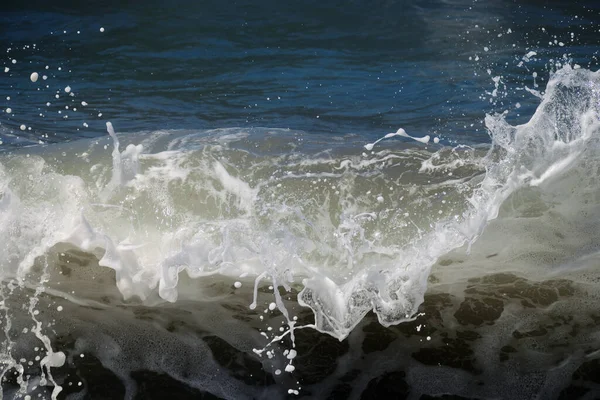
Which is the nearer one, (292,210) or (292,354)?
(292,354)

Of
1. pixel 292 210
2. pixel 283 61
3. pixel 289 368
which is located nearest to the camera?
pixel 289 368

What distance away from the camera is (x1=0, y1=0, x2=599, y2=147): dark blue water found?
4.38 meters

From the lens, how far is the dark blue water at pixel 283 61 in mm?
4375

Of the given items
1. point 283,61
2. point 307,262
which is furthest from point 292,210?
point 283,61

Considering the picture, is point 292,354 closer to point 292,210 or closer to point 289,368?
point 289,368

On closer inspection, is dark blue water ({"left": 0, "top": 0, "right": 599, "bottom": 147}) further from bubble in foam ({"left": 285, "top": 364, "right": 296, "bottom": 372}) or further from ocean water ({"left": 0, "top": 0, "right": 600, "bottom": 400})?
bubble in foam ({"left": 285, "top": 364, "right": 296, "bottom": 372})

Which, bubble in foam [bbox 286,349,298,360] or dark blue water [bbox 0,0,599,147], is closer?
bubble in foam [bbox 286,349,298,360]

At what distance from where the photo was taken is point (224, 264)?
8.71ft

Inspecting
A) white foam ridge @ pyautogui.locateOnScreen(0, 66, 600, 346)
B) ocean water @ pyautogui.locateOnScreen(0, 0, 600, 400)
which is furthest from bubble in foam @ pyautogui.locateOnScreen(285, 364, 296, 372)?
white foam ridge @ pyautogui.locateOnScreen(0, 66, 600, 346)

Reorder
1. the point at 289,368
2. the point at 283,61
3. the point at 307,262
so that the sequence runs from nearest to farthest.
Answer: the point at 289,368 → the point at 307,262 → the point at 283,61

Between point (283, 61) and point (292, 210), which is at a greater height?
point (292, 210)

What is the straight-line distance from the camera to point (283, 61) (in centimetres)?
560

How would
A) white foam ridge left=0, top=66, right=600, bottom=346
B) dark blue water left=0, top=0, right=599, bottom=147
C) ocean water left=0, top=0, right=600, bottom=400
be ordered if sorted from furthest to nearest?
dark blue water left=0, top=0, right=599, bottom=147, white foam ridge left=0, top=66, right=600, bottom=346, ocean water left=0, top=0, right=600, bottom=400

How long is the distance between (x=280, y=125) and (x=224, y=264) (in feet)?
5.44
